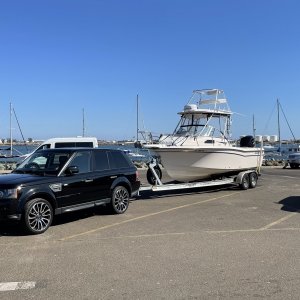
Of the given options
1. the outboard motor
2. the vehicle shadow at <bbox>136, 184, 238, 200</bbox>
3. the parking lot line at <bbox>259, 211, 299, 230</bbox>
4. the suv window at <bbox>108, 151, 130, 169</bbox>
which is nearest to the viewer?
the parking lot line at <bbox>259, 211, 299, 230</bbox>

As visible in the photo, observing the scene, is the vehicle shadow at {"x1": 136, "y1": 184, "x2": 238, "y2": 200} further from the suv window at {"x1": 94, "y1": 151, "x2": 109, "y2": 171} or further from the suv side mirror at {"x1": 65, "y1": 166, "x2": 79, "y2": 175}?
the suv side mirror at {"x1": 65, "y1": 166, "x2": 79, "y2": 175}

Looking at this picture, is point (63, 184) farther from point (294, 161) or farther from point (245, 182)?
point (294, 161)

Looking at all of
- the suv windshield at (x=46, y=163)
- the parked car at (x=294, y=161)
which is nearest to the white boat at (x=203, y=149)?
the suv windshield at (x=46, y=163)

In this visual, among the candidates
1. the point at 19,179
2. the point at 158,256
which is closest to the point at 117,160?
the point at 19,179

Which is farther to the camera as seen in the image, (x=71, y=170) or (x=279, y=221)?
(x=279, y=221)

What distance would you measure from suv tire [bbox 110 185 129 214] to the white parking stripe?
5506 millimetres

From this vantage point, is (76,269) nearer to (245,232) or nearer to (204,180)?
(245,232)

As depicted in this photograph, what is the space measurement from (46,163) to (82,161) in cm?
84

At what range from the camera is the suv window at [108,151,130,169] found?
11827mm

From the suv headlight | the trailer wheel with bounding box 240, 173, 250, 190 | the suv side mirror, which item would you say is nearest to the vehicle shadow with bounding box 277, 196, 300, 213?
the trailer wheel with bounding box 240, 173, 250, 190

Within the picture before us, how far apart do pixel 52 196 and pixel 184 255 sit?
11.5ft

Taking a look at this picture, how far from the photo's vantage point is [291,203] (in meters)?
13.6

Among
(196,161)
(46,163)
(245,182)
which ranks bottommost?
(245,182)

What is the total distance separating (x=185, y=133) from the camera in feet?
58.5
